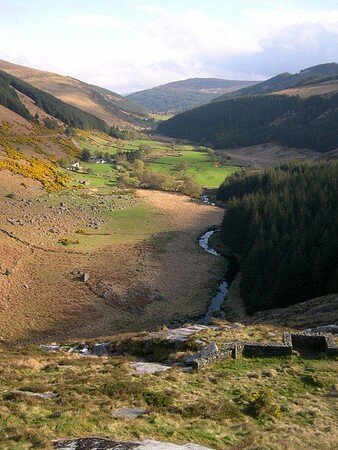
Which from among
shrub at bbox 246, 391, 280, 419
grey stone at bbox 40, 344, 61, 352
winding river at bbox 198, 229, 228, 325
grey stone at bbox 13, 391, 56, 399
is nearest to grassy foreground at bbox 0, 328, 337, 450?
shrub at bbox 246, 391, 280, 419

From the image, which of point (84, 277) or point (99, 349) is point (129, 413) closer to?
point (99, 349)

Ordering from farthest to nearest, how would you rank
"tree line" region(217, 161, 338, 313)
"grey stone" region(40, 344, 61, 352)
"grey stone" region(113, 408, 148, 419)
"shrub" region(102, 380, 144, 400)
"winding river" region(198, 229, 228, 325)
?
1. "tree line" region(217, 161, 338, 313)
2. "winding river" region(198, 229, 228, 325)
3. "grey stone" region(40, 344, 61, 352)
4. "shrub" region(102, 380, 144, 400)
5. "grey stone" region(113, 408, 148, 419)

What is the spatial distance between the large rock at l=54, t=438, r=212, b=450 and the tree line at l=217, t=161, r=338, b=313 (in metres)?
40.5

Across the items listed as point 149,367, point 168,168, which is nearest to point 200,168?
point 168,168

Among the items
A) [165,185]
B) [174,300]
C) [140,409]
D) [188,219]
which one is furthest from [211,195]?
[140,409]

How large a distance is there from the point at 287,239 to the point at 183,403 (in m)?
46.2

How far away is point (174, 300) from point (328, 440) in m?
43.6

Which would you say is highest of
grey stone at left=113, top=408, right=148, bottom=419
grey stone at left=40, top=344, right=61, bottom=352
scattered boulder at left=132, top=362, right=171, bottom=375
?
grey stone at left=113, top=408, right=148, bottom=419

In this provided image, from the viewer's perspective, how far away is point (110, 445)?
14672 millimetres

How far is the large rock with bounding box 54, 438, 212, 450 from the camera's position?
47.6ft

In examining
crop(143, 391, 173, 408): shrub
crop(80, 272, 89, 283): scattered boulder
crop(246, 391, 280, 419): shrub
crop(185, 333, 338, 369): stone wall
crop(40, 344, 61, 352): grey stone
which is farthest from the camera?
crop(80, 272, 89, 283): scattered boulder

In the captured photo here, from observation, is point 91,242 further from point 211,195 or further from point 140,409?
point 211,195

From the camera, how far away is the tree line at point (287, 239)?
5566 centimetres

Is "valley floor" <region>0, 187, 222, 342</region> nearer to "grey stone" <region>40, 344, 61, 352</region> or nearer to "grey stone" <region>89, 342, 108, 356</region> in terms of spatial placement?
"grey stone" <region>40, 344, 61, 352</region>
